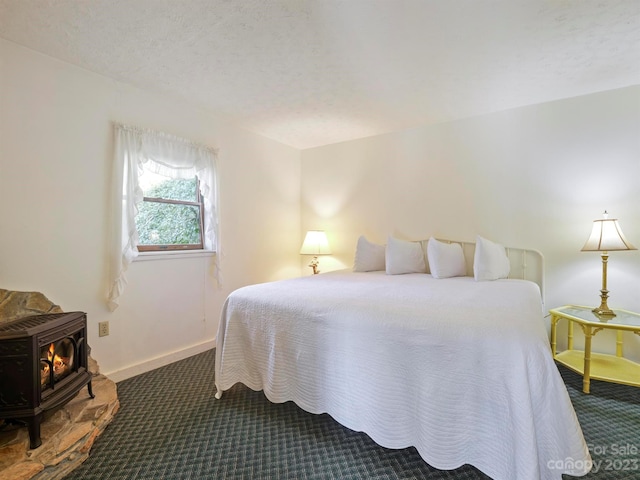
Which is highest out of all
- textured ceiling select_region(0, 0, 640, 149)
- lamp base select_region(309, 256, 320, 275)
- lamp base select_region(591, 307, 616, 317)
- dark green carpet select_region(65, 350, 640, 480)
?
textured ceiling select_region(0, 0, 640, 149)

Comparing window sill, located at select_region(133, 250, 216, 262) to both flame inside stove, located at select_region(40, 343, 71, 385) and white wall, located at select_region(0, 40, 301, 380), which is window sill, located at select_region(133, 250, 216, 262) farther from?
flame inside stove, located at select_region(40, 343, 71, 385)

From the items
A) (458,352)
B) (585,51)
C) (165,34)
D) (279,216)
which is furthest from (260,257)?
(585,51)

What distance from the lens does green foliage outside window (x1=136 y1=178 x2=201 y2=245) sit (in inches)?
105

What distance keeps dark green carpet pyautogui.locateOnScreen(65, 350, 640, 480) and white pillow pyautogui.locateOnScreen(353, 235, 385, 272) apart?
1660mm

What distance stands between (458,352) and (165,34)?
2360mm

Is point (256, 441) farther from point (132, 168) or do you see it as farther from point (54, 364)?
point (132, 168)

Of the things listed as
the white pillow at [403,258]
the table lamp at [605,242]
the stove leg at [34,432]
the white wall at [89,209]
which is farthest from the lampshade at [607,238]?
the stove leg at [34,432]

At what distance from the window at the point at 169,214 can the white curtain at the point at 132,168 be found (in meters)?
0.11

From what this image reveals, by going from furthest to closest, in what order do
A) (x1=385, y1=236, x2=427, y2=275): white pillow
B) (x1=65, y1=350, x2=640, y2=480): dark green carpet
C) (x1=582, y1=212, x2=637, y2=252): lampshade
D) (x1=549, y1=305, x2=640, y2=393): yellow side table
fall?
(x1=385, y1=236, x2=427, y2=275): white pillow < (x1=582, y1=212, x2=637, y2=252): lampshade < (x1=549, y1=305, x2=640, y2=393): yellow side table < (x1=65, y1=350, x2=640, y2=480): dark green carpet

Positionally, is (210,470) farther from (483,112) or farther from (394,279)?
(483,112)

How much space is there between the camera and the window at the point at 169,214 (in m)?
2.67

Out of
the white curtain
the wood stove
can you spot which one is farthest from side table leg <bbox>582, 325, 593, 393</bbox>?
the white curtain

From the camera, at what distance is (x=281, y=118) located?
10.3 feet

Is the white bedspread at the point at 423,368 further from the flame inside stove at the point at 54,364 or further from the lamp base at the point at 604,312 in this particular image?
the flame inside stove at the point at 54,364
